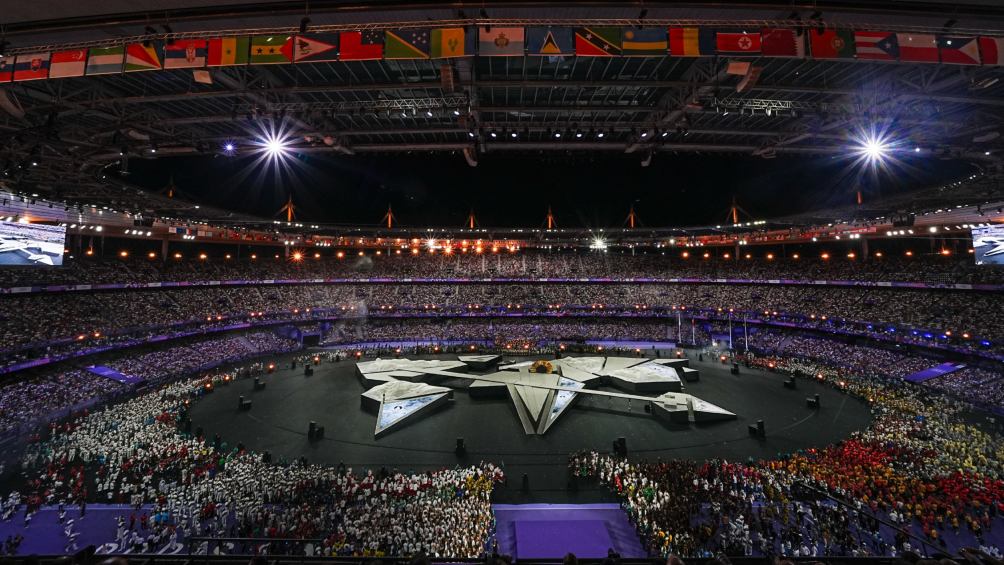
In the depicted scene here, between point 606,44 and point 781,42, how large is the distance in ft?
13.3

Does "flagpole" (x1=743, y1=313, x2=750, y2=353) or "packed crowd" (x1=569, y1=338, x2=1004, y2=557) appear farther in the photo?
"flagpole" (x1=743, y1=313, x2=750, y2=353)

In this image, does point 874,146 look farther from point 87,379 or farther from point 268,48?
point 87,379

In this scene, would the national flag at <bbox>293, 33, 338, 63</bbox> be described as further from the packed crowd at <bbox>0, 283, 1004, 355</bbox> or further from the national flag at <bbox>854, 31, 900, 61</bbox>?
the packed crowd at <bbox>0, 283, 1004, 355</bbox>

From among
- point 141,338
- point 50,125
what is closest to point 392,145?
point 50,125

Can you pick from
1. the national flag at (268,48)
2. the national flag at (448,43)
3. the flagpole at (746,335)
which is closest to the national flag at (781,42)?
the national flag at (448,43)

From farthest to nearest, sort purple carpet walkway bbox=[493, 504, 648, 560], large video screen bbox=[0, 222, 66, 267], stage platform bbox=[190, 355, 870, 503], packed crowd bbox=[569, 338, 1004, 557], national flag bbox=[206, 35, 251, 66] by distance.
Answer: large video screen bbox=[0, 222, 66, 267], stage platform bbox=[190, 355, 870, 503], packed crowd bbox=[569, 338, 1004, 557], purple carpet walkway bbox=[493, 504, 648, 560], national flag bbox=[206, 35, 251, 66]

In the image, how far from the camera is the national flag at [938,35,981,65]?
807 cm

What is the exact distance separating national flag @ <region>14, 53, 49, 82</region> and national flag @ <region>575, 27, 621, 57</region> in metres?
13.2

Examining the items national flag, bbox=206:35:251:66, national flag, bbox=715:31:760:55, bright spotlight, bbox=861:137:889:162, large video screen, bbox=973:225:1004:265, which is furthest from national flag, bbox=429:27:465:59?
large video screen, bbox=973:225:1004:265

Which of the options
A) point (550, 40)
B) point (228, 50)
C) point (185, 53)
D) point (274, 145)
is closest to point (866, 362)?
point (550, 40)

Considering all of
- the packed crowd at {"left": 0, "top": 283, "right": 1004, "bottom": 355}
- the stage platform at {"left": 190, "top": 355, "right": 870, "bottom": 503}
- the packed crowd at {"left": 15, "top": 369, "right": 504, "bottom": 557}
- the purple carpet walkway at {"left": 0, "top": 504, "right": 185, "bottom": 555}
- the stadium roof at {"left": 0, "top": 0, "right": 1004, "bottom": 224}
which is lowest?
the purple carpet walkway at {"left": 0, "top": 504, "right": 185, "bottom": 555}

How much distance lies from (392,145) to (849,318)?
50425mm

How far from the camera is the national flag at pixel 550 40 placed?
7.99 metres

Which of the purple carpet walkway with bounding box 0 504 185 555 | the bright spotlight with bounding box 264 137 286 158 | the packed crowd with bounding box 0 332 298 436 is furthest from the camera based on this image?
the packed crowd with bounding box 0 332 298 436
